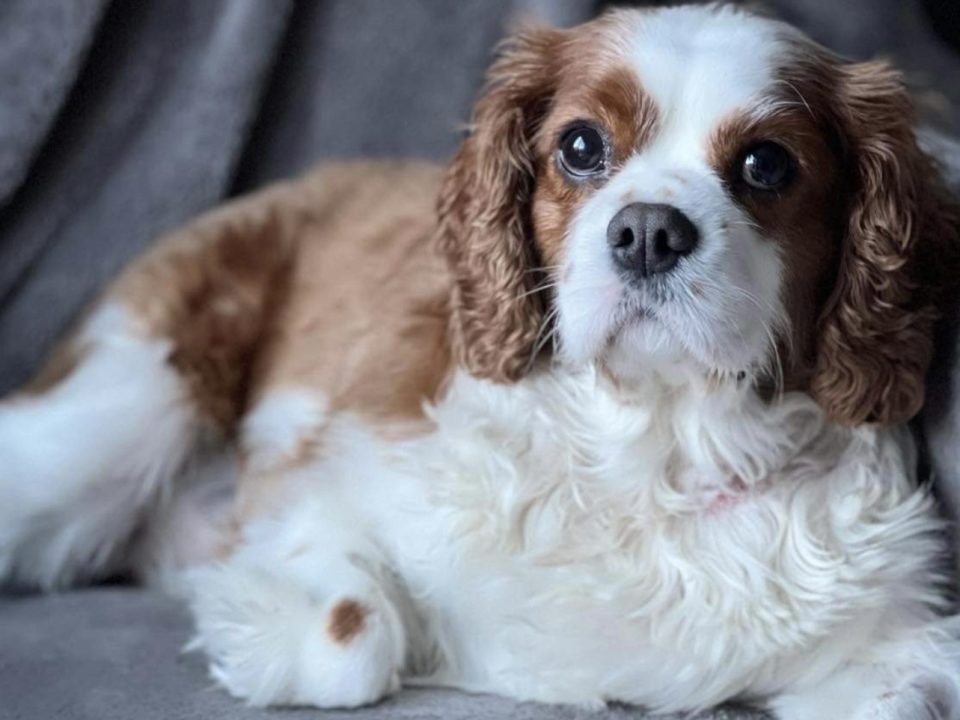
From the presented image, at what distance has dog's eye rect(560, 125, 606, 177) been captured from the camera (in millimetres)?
2102

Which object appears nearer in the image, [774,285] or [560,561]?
[774,285]

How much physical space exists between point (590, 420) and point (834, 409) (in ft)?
1.20

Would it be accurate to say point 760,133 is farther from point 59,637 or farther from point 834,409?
point 59,637

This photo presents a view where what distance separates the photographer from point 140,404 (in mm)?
2723

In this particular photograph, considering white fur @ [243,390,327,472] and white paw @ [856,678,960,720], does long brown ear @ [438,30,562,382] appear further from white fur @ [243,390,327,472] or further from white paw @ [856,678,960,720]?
white paw @ [856,678,960,720]

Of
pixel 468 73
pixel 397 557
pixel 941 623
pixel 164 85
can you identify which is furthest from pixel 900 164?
pixel 164 85

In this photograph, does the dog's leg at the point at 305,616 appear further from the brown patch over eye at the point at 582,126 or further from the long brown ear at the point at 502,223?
the brown patch over eye at the point at 582,126

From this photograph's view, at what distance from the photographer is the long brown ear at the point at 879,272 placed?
2074mm

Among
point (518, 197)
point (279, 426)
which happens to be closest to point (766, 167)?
point (518, 197)

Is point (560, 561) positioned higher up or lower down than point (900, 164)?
lower down

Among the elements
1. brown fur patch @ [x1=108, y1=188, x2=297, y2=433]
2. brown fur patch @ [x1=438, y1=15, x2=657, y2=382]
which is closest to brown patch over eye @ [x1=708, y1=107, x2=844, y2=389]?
brown fur patch @ [x1=438, y1=15, x2=657, y2=382]

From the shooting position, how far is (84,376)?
2.77 metres

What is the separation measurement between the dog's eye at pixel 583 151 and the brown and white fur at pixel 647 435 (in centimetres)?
3

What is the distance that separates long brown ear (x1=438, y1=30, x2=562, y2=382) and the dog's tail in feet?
2.27
